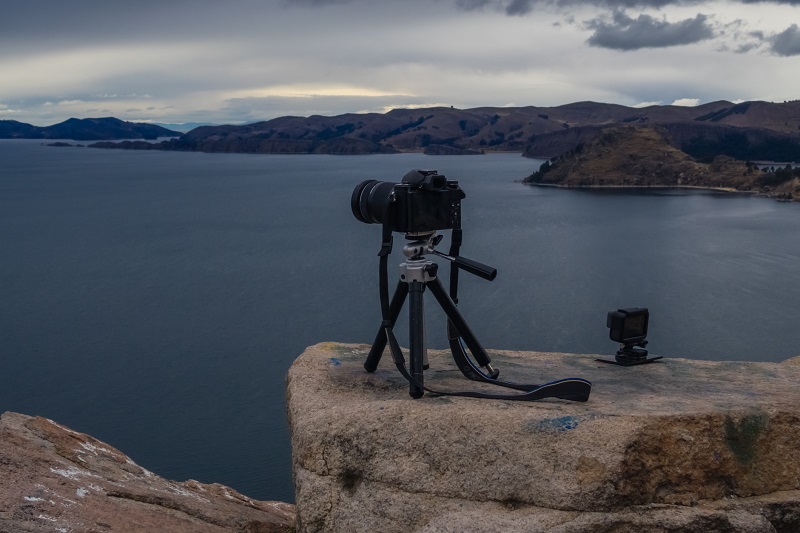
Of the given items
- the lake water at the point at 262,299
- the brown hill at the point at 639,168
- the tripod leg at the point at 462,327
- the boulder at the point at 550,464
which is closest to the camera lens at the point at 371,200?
the tripod leg at the point at 462,327

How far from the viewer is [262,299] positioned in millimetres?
39500

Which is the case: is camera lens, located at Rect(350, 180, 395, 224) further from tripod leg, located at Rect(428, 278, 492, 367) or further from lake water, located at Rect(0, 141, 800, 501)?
lake water, located at Rect(0, 141, 800, 501)

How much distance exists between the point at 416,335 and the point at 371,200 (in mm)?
1207

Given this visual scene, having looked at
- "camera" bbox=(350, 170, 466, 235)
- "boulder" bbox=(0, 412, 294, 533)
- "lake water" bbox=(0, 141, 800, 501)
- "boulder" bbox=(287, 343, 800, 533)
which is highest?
"camera" bbox=(350, 170, 466, 235)

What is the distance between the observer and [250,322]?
115ft

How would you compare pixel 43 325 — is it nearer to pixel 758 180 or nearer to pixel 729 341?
pixel 729 341

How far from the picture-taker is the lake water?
2503cm

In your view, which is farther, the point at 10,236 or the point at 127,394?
the point at 10,236

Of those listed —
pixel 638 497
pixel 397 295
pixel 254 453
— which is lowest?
pixel 254 453

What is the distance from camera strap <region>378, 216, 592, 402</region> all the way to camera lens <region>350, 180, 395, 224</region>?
0.23 m

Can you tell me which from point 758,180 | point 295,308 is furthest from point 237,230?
point 758,180

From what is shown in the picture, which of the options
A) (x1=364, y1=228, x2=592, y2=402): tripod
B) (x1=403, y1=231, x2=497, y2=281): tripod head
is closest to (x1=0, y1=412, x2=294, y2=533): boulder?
(x1=364, y1=228, x2=592, y2=402): tripod

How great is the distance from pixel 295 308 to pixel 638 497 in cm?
3307

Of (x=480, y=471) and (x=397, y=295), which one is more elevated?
(x=397, y=295)
